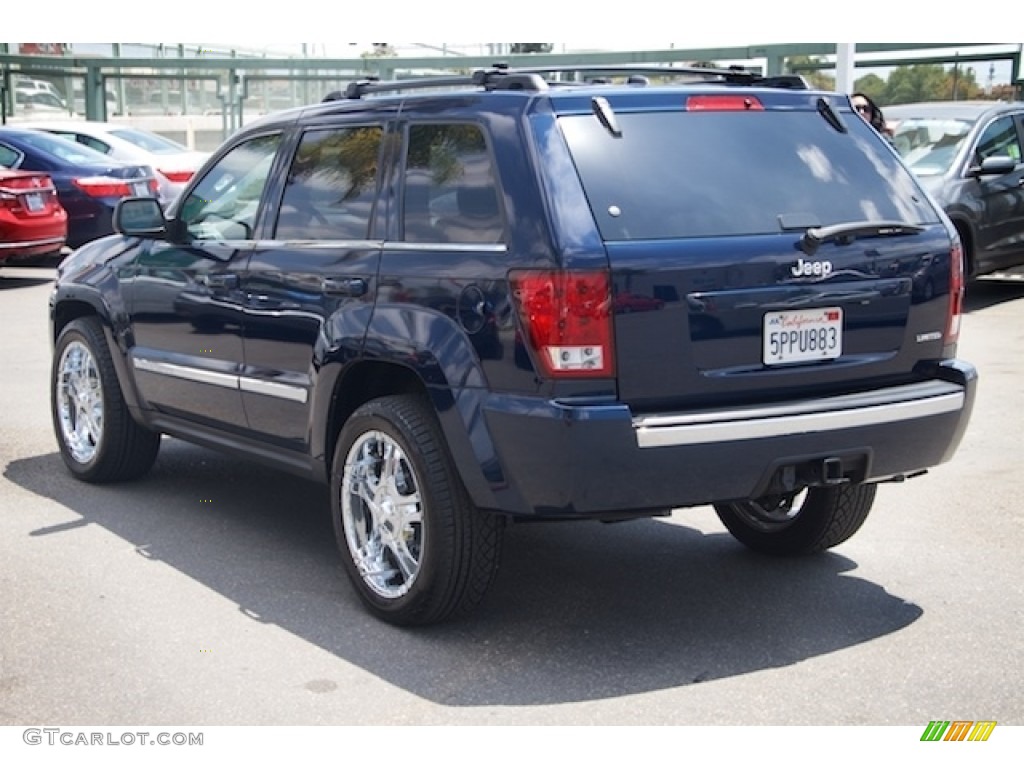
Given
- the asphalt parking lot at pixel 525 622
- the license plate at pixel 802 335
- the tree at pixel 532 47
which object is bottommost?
the asphalt parking lot at pixel 525 622

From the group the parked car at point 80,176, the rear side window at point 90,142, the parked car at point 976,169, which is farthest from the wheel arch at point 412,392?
the rear side window at point 90,142

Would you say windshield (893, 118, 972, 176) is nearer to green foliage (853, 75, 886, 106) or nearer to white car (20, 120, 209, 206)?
green foliage (853, 75, 886, 106)

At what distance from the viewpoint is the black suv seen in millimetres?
4844

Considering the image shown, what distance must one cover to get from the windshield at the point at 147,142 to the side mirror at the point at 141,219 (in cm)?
1510

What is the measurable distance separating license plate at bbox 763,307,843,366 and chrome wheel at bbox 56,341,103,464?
3773 mm

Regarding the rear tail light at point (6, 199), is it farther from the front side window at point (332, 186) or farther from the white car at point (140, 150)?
the front side window at point (332, 186)

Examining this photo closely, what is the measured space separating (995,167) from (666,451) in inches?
379

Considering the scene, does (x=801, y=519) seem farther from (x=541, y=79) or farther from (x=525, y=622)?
(x=541, y=79)

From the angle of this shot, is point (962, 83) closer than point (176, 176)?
No

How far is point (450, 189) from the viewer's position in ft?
17.7

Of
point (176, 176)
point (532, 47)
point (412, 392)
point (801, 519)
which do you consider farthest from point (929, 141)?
point (532, 47)

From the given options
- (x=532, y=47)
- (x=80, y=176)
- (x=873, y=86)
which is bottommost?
(x=80, y=176)

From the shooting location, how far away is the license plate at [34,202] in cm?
1694
